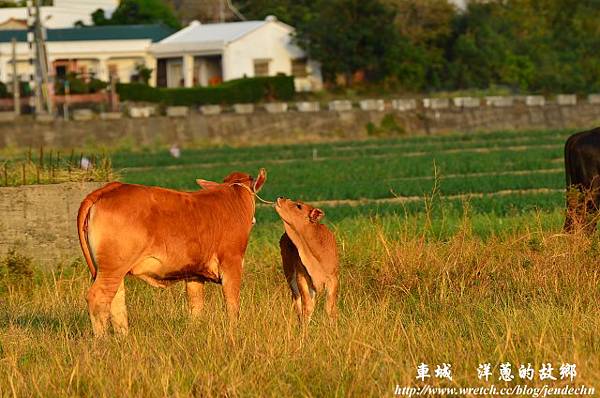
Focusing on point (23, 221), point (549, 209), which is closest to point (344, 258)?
point (23, 221)

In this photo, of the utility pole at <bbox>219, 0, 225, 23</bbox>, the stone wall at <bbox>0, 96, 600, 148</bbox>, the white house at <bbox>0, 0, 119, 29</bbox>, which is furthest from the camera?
the white house at <bbox>0, 0, 119, 29</bbox>

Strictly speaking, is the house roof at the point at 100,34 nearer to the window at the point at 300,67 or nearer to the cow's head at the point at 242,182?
the window at the point at 300,67

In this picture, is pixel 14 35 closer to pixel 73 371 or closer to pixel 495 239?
pixel 495 239

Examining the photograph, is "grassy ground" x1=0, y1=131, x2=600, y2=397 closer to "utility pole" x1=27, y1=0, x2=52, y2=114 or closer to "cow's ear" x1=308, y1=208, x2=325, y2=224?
"cow's ear" x1=308, y1=208, x2=325, y2=224

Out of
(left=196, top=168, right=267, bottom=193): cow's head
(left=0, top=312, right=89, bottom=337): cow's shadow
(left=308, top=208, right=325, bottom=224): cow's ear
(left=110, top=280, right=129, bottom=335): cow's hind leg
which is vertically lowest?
(left=0, top=312, right=89, bottom=337): cow's shadow

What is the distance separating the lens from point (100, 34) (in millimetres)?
76188

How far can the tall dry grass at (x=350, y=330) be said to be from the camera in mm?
9369

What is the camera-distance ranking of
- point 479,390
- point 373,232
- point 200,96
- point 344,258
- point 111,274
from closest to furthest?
point 479,390 < point 111,274 < point 344,258 < point 373,232 < point 200,96

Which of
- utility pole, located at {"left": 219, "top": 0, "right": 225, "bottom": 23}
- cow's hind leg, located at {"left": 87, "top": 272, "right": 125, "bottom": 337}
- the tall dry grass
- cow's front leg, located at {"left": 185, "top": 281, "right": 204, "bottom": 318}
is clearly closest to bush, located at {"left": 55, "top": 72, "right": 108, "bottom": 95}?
utility pole, located at {"left": 219, "top": 0, "right": 225, "bottom": 23}

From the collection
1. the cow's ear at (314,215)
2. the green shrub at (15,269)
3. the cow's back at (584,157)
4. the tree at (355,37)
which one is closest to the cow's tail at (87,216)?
the cow's ear at (314,215)

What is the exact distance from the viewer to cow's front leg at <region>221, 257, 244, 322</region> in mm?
11852

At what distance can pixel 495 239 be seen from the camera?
15.6 m

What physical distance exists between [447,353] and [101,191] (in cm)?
320

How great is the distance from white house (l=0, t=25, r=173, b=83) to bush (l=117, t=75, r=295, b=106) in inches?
336
